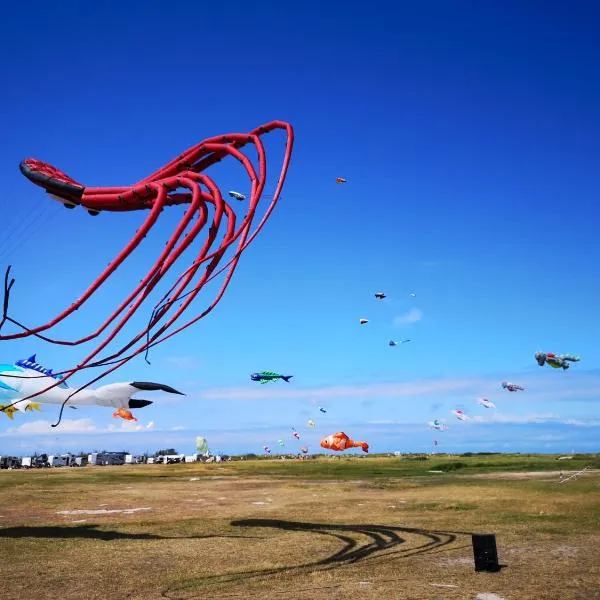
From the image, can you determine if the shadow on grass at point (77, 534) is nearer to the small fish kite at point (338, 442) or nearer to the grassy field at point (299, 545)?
the grassy field at point (299, 545)

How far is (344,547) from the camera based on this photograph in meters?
21.0

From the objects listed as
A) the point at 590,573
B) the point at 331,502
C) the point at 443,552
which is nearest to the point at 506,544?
the point at 443,552

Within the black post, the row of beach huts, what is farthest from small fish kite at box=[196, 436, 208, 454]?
the black post

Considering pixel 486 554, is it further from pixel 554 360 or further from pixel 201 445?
pixel 201 445

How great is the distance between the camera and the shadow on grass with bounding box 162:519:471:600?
16.0 meters

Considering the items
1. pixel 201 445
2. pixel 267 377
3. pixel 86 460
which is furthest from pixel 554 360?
pixel 86 460

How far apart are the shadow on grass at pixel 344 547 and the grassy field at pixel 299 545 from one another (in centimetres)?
5

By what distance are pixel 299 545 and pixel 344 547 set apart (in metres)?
1.58

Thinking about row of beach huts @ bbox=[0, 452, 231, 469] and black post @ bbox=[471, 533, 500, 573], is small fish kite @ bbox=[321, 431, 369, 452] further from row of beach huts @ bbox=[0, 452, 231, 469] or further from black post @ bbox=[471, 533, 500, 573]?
row of beach huts @ bbox=[0, 452, 231, 469]

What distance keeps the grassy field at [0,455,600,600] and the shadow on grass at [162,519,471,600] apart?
48 mm

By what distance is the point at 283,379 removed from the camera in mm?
35281

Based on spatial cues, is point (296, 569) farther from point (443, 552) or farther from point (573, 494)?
point (573, 494)

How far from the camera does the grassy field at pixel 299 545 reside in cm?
1527

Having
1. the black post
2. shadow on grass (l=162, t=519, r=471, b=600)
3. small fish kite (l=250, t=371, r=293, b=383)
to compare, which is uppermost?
small fish kite (l=250, t=371, r=293, b=383)
